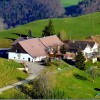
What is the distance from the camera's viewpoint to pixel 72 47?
105m

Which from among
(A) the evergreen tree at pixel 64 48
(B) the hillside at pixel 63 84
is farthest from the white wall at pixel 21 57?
(A) the evergreen tree at pixel 64 48

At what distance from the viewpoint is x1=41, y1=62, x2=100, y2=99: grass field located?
7248 cm

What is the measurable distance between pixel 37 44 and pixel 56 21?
6683 centimetres

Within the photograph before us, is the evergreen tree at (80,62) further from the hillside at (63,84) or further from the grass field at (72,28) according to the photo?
the grass field at (72,28)

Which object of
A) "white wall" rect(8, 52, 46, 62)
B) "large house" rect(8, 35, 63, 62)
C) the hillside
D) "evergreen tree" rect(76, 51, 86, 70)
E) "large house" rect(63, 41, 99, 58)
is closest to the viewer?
the hillside

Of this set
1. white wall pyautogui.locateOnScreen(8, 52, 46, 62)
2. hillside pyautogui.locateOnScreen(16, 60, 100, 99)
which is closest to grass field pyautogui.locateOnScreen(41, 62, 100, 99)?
hillside pyautogui.locateOnScreen(16, 60, 100, 99)

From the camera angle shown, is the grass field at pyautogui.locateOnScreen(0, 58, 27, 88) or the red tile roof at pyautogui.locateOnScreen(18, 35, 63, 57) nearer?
the grass field at pyautogui.locateOnScreen(0, 58, 27, 88)

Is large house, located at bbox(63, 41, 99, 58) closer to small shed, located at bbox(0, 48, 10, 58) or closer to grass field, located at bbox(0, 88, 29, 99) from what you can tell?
small shed, located at bbox(0, 48, 10, 58)

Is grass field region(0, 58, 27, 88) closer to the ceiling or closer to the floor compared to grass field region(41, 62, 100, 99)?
closer to the ceiling

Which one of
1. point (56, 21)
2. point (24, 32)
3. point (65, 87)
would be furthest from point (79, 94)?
point (56, 21)

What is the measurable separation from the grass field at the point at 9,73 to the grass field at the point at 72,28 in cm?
5248

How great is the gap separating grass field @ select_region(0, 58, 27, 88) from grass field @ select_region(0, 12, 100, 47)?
5248 cm

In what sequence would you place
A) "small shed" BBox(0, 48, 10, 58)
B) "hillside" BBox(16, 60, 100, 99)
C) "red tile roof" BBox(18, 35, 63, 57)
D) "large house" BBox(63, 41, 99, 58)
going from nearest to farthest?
"hillside" BBox(16, 60, 100, 99) → "red tile roof" BBox(18, 35, 63, 57) → "small shed" BBox(0, 48, 10, 58) → "large house" BBox(63, 41, 99, 58)

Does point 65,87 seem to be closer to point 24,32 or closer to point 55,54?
point 55,54
